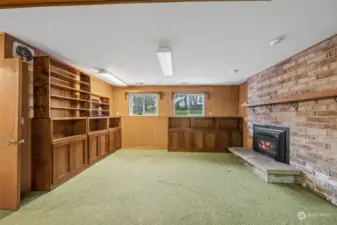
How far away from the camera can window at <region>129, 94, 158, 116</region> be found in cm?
708

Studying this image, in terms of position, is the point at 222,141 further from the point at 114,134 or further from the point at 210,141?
the point at 114,134

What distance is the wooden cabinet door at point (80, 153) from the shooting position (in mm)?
3818

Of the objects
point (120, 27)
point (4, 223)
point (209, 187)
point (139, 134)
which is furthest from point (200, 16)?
point (139, 134)

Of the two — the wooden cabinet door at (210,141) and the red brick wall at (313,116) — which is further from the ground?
the red brick wall at (313,116)

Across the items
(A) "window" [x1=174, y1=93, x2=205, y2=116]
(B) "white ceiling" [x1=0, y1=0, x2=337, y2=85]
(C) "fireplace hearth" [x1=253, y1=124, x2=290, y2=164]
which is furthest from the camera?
(A) "window" [x1=174, y1=93, x2=205, y2=116]

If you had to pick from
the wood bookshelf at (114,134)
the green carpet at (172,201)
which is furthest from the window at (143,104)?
the green carpet at (172,201)

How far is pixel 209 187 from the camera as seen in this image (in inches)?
126

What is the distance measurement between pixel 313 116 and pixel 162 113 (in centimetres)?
481

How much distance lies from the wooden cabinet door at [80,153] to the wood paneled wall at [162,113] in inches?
107

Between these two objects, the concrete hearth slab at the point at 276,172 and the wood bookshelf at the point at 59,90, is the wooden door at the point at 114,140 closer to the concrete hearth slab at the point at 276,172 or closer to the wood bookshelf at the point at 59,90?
the wood bookshelf at the point at 59,90

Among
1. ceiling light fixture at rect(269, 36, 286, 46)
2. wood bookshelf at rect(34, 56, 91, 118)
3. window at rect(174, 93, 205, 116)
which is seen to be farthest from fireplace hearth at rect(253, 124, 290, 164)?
wood bookshelf at rect(34, 56, 91, 118)

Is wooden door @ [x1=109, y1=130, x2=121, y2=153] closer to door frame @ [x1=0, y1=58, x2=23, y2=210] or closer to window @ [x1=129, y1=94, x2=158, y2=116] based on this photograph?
window @ [x1=129, y1=94, x2=158, y2=116]

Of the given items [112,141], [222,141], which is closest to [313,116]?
[222,141]

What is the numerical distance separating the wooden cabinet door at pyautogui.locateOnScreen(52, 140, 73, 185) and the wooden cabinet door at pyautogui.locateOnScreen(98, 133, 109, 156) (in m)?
1.39
